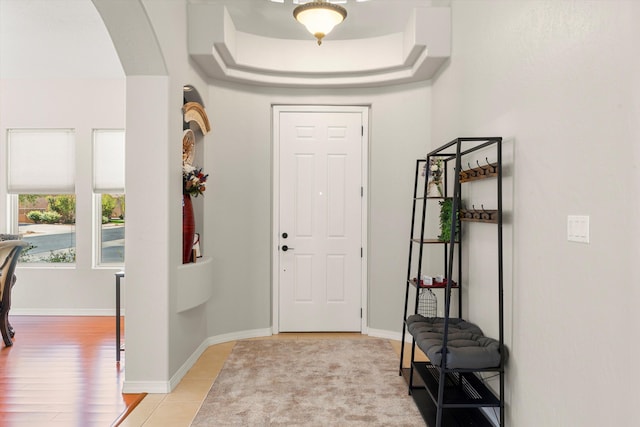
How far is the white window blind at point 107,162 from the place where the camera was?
5242mm

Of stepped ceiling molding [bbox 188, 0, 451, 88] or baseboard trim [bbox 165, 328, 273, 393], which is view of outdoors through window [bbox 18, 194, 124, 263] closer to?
baseboard trim [bbox 165, 328, 273, 393]

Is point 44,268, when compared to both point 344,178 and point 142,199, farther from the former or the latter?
point 344,178

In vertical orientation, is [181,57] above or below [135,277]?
above

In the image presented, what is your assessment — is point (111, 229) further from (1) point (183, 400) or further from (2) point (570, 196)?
(2) point (570, 196)

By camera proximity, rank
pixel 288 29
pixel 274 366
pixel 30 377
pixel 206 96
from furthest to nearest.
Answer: pixel 288 29 < pixel 206 96 < pixel 274 366 < pixel 30 377

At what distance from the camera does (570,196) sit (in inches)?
71.9

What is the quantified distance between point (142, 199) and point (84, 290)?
299 centimetres

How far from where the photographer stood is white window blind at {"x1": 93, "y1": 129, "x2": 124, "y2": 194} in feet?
17.2

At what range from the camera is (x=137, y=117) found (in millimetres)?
2984

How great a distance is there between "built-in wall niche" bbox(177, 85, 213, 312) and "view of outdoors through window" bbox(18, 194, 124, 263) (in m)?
2.11

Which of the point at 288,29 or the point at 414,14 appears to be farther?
the point at 288,29

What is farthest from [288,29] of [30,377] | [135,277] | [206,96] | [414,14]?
[30,377]

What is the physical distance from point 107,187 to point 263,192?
222cm

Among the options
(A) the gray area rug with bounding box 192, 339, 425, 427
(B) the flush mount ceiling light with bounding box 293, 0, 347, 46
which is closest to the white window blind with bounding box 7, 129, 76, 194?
(A) the gray area rug with bounding box 192, 339, 425, 427
